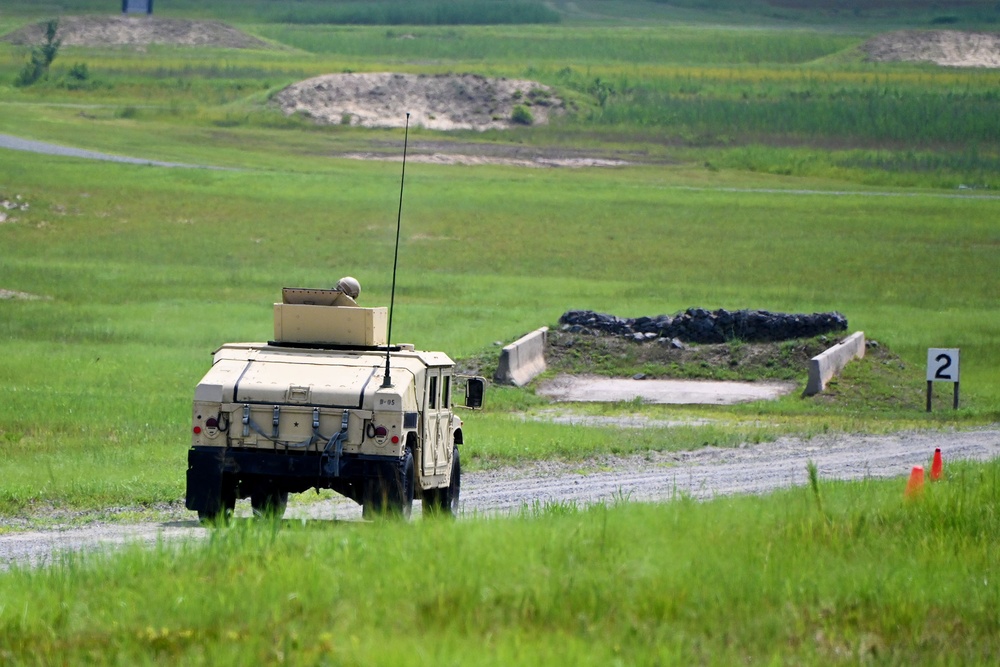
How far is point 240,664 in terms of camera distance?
296 inches

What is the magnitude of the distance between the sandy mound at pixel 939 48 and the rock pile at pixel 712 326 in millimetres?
107099

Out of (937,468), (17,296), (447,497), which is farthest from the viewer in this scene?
(17,296)

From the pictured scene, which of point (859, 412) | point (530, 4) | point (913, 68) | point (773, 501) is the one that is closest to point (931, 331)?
point (859, 412)

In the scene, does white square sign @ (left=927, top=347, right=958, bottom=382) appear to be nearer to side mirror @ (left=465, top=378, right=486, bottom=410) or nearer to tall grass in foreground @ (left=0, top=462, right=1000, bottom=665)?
side mirror @ (left=465, top=378, right=486, bottom=410)

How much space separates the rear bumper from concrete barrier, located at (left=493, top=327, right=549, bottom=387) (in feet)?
52.2

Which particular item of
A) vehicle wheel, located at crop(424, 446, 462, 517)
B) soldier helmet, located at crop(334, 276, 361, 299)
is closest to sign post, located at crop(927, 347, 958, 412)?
vehicle wheel, located at crop(424, 446, 462, 517)

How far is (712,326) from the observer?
105 feet

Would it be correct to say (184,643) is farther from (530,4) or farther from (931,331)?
(530,4)

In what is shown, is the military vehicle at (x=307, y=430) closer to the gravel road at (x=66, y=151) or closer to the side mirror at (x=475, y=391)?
the side mirror at (x=475, y=391)

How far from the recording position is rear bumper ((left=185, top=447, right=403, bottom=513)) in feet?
40.8

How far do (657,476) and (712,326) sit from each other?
1424 centimetres

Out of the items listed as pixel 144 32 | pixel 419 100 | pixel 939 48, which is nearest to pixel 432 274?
pixel 419 100

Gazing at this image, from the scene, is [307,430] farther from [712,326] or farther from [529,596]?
[712,326]

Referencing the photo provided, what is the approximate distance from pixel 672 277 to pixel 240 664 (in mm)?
38008
